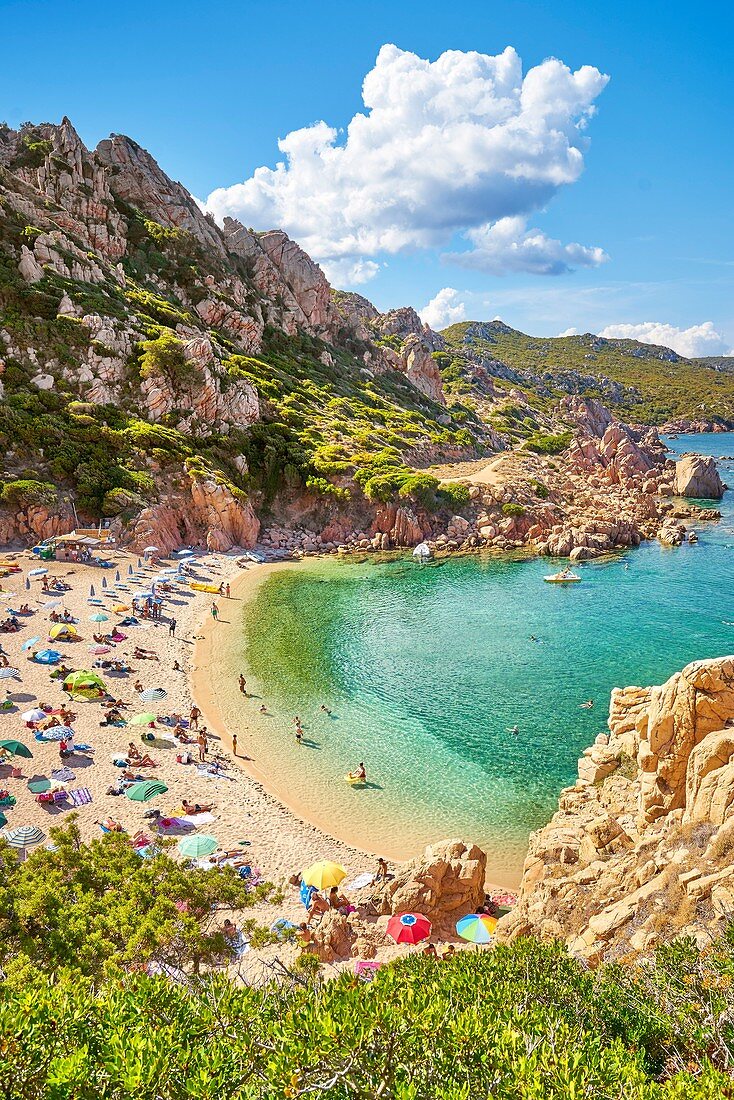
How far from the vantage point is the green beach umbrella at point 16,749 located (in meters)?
22.8

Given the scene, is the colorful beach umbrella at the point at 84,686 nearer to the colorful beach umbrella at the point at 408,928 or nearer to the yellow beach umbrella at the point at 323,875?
the yellow beach umbrella at the point at 323,875

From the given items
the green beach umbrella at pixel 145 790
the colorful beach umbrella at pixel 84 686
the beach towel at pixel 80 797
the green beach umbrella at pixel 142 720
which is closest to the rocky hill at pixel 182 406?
the colorful beach umbrella at pixel 84 686

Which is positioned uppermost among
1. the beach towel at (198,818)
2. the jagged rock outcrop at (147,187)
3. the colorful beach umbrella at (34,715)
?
the jagged rock outcrop at (147,187)

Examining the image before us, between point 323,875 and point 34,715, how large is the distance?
1542 centimetres

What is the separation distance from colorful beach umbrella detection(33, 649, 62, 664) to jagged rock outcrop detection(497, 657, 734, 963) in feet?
83.1

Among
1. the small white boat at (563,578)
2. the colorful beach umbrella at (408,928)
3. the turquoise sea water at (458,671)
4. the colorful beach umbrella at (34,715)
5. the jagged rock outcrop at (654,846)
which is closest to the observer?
the jagged rock outcrop at (654,846)

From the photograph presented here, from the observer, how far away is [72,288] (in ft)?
212

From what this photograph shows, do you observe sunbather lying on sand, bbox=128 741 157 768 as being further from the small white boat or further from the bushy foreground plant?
the small white boat

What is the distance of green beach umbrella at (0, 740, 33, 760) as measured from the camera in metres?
22.8

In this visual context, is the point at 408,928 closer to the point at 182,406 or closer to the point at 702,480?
the point at 182,406

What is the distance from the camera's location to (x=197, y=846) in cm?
1900

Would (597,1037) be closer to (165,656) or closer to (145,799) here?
(145,799)

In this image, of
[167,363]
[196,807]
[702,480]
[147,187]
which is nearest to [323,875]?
[196,807]

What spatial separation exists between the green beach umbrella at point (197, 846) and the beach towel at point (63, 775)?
6021 mm
